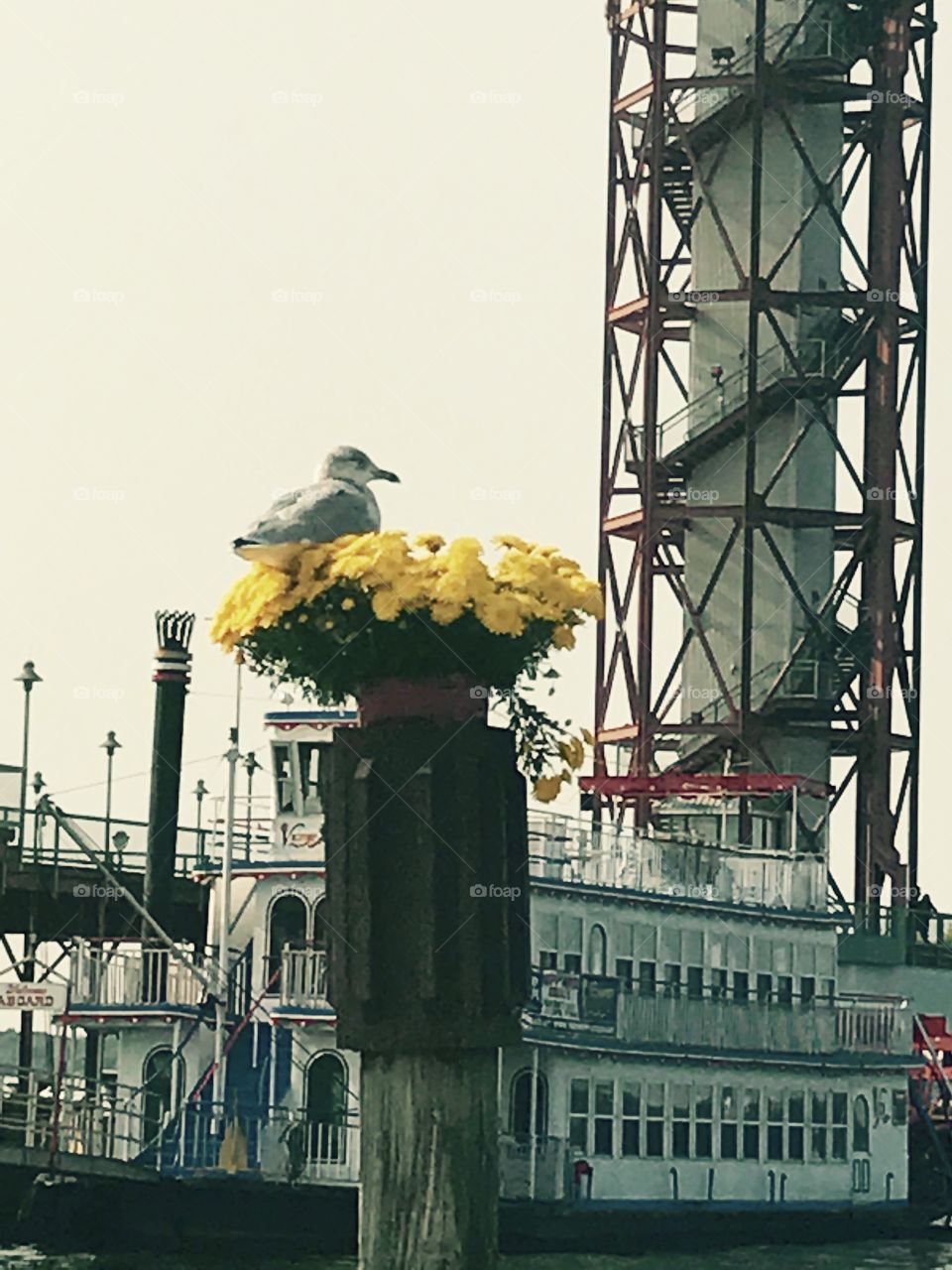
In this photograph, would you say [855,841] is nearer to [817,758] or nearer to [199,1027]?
[817,758]

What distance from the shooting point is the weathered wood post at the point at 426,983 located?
21391 millimetres

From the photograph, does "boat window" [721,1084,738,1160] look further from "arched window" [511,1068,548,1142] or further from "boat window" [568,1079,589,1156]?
"arched window" [511,1068,548,1142]

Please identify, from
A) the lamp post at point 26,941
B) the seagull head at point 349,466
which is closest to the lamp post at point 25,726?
the lamp post at point 26,941

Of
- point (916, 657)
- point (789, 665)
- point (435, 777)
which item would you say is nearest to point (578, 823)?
point (789, 665)

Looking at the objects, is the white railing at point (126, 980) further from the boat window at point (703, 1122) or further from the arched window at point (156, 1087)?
the boat window at point (703, 1122)

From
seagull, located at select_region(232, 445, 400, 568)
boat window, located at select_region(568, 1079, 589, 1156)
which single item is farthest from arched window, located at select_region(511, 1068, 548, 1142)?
seagull, located at select_region(232, 445, 400, 568)

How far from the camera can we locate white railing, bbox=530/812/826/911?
194 feet

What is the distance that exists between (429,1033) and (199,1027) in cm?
3512

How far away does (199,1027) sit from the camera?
5594cm

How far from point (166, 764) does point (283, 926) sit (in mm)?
12972

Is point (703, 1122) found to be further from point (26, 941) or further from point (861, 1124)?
point (26, 941)

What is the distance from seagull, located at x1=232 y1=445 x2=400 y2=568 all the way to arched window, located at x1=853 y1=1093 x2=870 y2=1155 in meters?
42.5

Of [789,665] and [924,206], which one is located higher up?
[924,206]

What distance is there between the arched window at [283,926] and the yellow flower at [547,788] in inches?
1262
